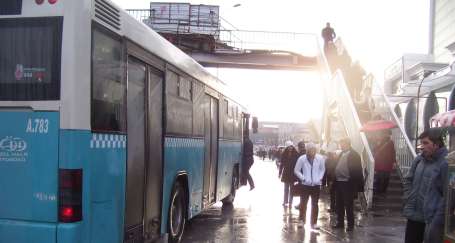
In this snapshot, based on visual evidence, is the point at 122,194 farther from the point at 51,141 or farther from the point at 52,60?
the point at 52,60

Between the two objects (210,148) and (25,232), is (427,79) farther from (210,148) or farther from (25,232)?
(25,232)

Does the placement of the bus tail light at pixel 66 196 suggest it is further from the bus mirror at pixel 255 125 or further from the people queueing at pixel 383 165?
the bus mirror at pixel 255 125

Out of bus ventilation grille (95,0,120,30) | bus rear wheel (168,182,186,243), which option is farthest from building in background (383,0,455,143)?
bus ventilation grille (95,0,120,30)

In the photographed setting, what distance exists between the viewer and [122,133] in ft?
20.0

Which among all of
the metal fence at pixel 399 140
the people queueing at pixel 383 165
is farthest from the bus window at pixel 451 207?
the metal fence at pixel 399 140

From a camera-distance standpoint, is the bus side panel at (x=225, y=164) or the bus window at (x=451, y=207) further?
the bus side panel at (x=225, y=164)

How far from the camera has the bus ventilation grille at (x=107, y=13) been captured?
568 cm

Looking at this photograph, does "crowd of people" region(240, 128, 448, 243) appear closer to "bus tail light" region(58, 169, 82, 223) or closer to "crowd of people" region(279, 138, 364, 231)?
"crowd of people" region(279, 138, 364, 231)

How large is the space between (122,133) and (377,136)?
12921mm

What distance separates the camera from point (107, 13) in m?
5.88

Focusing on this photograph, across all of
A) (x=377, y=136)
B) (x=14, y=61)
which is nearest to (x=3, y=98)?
(x=14, y=61)

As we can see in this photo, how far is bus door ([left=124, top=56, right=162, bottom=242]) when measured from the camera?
6.38m

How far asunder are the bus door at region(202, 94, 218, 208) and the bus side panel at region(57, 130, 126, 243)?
448 cm

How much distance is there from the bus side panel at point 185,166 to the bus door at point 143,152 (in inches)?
11.2
